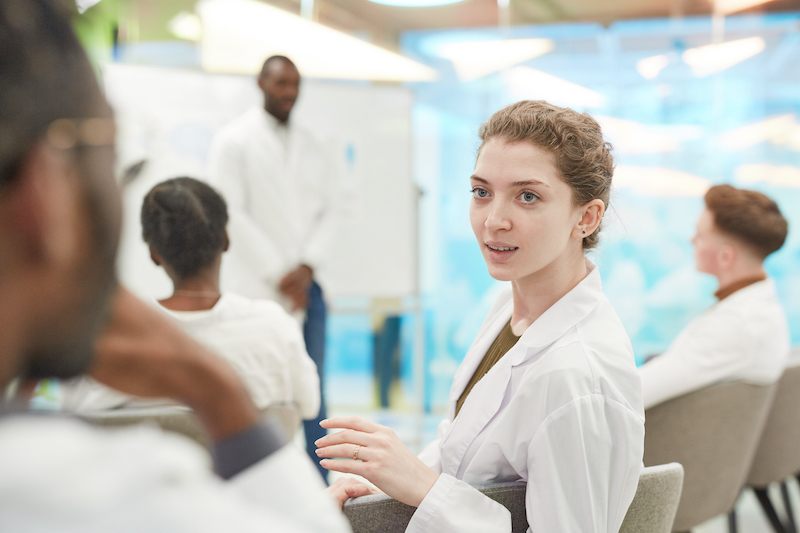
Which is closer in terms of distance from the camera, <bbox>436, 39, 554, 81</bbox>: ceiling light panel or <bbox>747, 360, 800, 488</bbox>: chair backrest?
<bbox>747, 360, 800, 488</bbox>: chair backrest

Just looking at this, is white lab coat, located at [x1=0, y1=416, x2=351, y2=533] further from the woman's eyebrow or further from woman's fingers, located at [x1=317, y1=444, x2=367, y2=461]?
the woman's eyebrow

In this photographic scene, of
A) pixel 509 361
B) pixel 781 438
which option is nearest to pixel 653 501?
pixel 509 361

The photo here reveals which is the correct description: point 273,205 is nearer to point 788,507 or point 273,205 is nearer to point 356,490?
point 356,490

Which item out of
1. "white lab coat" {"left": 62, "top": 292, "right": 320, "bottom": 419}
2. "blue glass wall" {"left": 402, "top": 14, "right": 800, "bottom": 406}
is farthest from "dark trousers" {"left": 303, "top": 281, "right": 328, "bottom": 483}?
"blue glass wall" {"left": 402, "top": 14, "right": 800, "bottom": 406}

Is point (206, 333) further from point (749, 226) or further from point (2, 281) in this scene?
point (749, 226)

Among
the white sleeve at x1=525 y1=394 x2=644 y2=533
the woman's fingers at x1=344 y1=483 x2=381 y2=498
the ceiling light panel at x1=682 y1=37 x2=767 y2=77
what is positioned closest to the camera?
the white sleeve at x1=525 y1=394 x2=644 y2=533

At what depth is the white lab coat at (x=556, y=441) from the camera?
0.92 meters

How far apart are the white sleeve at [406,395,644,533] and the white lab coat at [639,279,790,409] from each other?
3.08 feet

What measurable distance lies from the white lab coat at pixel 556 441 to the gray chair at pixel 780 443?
146 cm

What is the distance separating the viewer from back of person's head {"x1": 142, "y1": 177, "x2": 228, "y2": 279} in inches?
58.9

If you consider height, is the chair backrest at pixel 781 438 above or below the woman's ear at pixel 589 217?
below

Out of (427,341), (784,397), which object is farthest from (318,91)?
(784,397)

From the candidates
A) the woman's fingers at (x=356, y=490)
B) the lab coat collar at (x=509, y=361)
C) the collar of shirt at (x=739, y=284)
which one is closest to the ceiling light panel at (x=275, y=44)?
the collar of shirt at (x=739, y=284)

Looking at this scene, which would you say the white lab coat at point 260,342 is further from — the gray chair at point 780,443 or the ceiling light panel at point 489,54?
the ceiling light panel at point 489,54
